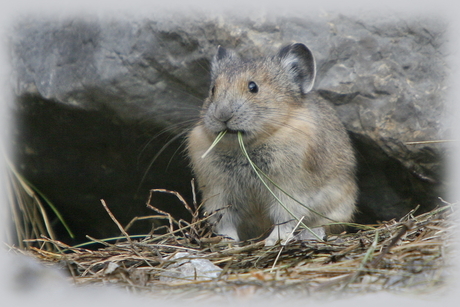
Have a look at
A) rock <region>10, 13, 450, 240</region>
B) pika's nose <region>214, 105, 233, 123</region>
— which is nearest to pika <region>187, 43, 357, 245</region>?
pika's nose <region>214, 105, 233, 123</region>

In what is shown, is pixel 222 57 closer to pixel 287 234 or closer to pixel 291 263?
pixel 287 234

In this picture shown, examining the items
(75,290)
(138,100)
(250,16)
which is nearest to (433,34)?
(250,16)

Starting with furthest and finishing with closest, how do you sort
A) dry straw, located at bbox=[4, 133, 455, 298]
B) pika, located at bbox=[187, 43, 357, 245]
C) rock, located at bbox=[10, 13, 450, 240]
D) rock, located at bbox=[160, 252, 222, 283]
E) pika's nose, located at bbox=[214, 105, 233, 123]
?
rock, located at bbox=[10, 13, 450, 240], pika, located at bbox=[187, 43, 357, 245], pika's nose, located at bbox=[214, 105, 233, 123], rock, located at bbox=[160, 252, 222, 283], dry straw, located at bbox=[4, 133, 455, 298]

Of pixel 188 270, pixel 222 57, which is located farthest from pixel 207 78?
pixel 188 270

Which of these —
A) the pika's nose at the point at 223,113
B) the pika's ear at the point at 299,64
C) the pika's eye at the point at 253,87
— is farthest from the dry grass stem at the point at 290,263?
the pika's ear at the point at 299,64

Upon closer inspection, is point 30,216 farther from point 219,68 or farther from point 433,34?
point 433,34

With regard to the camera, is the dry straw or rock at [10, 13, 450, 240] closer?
the dry straw

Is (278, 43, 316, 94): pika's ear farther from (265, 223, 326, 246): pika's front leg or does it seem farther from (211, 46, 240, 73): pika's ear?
(265, 223, 326, 246): pika's front leg
